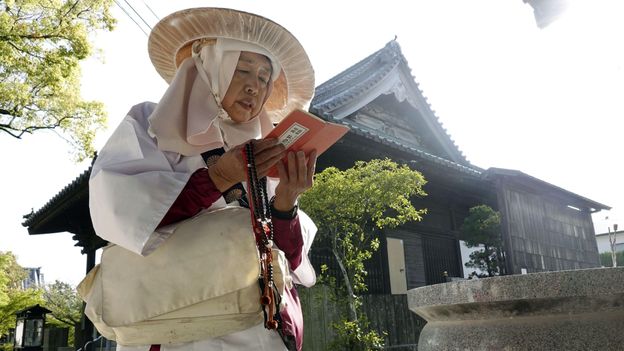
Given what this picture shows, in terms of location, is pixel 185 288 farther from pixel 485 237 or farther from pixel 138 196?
pixel 485 237

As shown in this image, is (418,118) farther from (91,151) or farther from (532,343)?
(532,343)

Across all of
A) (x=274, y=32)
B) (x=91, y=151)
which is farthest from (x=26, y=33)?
(x=274, y=32)

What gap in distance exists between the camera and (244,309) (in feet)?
4.00

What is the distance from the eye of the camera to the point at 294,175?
1473 mm

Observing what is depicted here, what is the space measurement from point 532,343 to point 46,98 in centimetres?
1128

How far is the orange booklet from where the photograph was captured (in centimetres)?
133

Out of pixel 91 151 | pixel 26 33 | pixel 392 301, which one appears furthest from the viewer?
pixel 91 151

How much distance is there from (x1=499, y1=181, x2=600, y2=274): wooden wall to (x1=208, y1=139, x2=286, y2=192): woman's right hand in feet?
33.7

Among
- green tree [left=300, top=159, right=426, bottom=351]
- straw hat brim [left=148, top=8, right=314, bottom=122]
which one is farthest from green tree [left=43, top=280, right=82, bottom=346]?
straw hat brim [left=148, top=8, right=314, bottom=122]

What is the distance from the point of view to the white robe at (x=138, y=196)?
1190 millimetres

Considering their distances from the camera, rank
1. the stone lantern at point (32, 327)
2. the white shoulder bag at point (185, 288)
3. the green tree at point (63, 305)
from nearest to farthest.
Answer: the white shoulder bag at point (185, 288) → the stone lantern at point (32, 327) → the green tree at point (63, 305)

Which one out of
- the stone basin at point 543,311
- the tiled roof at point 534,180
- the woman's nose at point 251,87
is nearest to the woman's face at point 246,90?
the woman's nose at point 251,87

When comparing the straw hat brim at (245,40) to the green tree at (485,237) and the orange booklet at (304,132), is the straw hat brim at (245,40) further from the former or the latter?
the green tree at (485,237)

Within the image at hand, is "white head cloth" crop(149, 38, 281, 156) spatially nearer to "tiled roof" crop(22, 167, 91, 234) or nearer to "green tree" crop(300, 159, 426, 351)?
"green tree" crop(300, 159, 426, 351)
